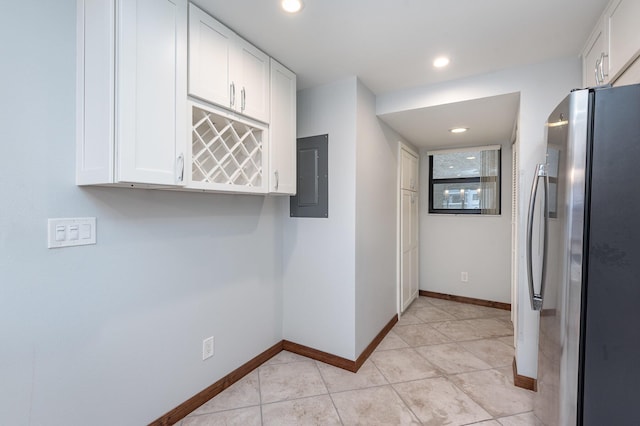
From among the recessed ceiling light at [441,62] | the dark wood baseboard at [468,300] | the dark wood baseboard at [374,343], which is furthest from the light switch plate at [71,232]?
the dark wood baseboard at [468,300]

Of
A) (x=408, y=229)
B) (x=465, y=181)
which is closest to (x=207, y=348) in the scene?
(x=408, y=229)

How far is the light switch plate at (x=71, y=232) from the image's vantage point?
1.26m

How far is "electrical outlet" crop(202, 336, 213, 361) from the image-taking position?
1922 mm

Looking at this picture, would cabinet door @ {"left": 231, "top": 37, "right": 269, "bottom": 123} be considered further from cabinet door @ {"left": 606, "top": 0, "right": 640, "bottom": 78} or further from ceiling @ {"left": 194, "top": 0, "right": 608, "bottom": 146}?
cabinet door @ {"left": 606, "top": 0, "right": 640, "bottom": 78}

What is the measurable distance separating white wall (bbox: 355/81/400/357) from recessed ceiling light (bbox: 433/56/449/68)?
22.9 inches

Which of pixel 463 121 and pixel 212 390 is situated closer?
pixel 212 390

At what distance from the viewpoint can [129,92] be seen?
48.9 inches

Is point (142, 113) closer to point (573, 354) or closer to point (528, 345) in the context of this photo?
point (573, 354)

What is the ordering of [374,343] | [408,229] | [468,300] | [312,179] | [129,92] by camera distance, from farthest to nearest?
1. [468,300]
2. [408,229]
3. [374,343]
4. [312,179]
5. [129,92]

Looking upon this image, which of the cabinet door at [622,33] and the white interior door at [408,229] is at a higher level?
the cabinet door at [622,33]

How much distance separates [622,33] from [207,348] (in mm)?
2780

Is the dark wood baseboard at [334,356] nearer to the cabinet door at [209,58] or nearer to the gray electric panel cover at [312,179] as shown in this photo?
the gray electric panel cover at [312,179]

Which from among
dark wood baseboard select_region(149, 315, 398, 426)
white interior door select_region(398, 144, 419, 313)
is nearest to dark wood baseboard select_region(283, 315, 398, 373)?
dark wood baseboard select_region(149, 315, 398, 426)

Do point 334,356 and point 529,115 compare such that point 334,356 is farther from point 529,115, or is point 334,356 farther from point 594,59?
point 594,59
